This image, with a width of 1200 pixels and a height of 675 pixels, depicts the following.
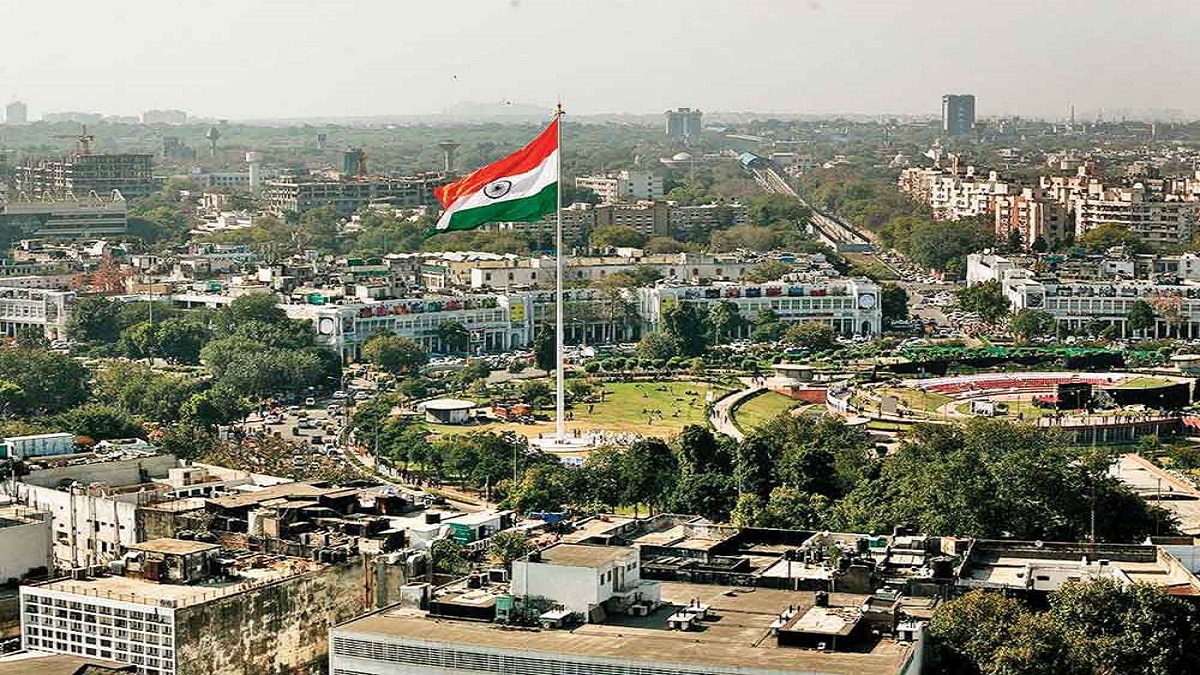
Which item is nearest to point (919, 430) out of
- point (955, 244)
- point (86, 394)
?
point (86, 394)

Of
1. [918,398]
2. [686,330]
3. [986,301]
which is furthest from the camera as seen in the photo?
[986,301]

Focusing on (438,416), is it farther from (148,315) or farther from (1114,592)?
(1114,592)

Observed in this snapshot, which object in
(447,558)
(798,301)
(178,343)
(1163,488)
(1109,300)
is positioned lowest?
(178,343)

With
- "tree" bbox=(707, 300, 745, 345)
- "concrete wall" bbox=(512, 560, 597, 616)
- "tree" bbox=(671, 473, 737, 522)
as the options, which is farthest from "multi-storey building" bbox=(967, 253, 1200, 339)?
"concrete wall" bbox=(512, 560, 597, 616)

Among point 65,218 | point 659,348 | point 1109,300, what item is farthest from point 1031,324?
point 65,218

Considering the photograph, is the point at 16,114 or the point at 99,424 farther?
the point at 16,114

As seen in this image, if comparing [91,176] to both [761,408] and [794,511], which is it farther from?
[794,511]

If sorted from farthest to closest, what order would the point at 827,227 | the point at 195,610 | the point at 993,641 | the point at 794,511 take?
1. the point at 827,227
2. the point at 794,511
3. the point at 195,610
4. the point at 993,641
